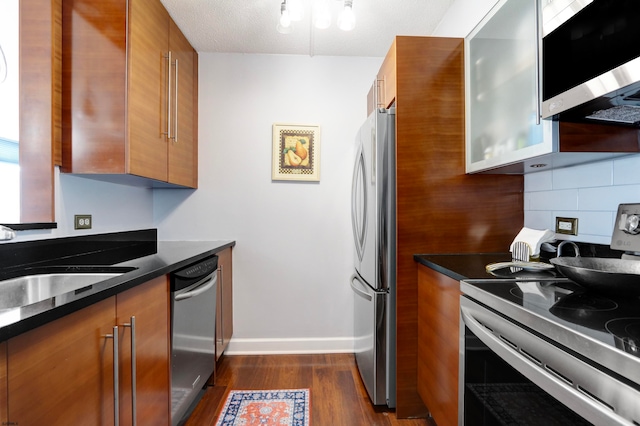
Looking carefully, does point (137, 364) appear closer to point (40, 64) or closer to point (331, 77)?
point (40, 64)

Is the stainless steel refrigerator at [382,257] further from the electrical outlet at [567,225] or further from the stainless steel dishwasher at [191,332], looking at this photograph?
the stainless steel dishwasher at [191,332]

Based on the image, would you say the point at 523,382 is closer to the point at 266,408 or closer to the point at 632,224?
the point at 632,224

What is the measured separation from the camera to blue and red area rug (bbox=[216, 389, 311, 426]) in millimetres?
1674

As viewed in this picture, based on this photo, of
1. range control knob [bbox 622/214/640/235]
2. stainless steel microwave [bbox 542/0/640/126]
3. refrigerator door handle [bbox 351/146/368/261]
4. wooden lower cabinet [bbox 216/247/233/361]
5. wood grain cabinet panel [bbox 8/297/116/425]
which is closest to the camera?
wood grain cabinet panel [bbox 8/297/116/425]

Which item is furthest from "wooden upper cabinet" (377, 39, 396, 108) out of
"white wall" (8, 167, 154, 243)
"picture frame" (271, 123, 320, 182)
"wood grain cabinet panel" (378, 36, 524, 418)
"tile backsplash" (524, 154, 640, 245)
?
"white wall" (8, 167, 154, 243)

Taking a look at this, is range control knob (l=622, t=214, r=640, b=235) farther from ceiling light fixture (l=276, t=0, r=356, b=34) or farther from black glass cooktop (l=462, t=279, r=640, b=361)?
ceiling light fixture (l=276, t=0, r=356, b=34)

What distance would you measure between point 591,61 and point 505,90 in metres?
0.46

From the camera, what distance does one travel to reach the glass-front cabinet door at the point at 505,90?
1.16 meters

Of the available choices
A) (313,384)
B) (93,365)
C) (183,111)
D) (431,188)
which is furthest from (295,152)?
(93,365)

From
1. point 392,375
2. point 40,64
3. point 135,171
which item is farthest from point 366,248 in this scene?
point 40,64

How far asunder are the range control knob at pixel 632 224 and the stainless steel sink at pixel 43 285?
6.40ft

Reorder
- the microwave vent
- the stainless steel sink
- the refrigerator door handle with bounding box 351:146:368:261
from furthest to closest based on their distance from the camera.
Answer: the refrigerator door handle with bounding box 351:146:368:261 < the stainless steel sink < the microwave vent

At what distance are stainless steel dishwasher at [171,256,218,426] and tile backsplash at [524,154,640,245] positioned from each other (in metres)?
1.83

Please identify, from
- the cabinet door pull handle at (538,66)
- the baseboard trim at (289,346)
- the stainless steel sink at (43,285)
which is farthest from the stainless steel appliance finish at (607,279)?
the baseboard trim at (289,346)
